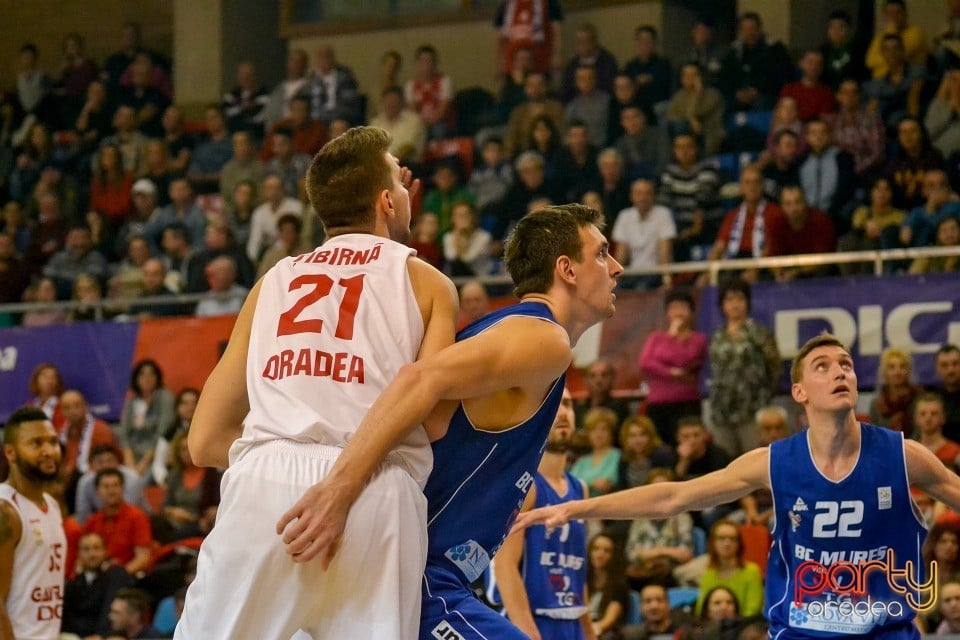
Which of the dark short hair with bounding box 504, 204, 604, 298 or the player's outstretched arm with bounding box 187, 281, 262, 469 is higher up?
the dark short hair with bounding box 504, 204, 604, 298

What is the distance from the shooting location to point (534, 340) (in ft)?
13.3

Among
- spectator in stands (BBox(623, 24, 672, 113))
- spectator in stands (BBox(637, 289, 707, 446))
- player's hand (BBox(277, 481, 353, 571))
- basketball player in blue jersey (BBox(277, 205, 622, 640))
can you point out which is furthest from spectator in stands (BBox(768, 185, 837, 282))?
player's hand (BBox(277, 481, 353, 571))

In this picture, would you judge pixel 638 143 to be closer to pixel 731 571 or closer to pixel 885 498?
pixel 731 571

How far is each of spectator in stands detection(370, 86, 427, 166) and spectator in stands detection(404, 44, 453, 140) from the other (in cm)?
31

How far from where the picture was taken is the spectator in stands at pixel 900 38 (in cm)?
1402

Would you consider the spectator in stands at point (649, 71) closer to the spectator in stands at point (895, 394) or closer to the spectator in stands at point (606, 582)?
the spectator in stands at point (895, 394)

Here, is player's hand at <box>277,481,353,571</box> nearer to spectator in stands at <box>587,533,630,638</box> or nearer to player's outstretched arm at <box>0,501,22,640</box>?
player's outstretched arm at <box>0,501,22,640</box>

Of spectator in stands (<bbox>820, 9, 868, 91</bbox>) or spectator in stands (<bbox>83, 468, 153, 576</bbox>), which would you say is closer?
spectator in stands (<bbox>83, 468, 153, 576</bbox>)

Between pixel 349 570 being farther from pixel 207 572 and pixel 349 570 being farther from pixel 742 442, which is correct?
pixel 742 442

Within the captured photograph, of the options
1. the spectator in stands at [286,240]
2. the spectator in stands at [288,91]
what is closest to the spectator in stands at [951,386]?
the spectator in stands at [286,240]

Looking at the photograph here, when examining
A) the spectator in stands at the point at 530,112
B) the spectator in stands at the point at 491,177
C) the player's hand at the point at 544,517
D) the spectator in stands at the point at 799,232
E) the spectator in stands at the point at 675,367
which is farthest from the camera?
the spectator in stands at the point at 530,112

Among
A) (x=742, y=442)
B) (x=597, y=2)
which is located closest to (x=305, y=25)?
(x=597, y=2)

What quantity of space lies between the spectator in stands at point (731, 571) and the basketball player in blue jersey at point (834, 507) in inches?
148

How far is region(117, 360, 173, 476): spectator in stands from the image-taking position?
13953 mm
